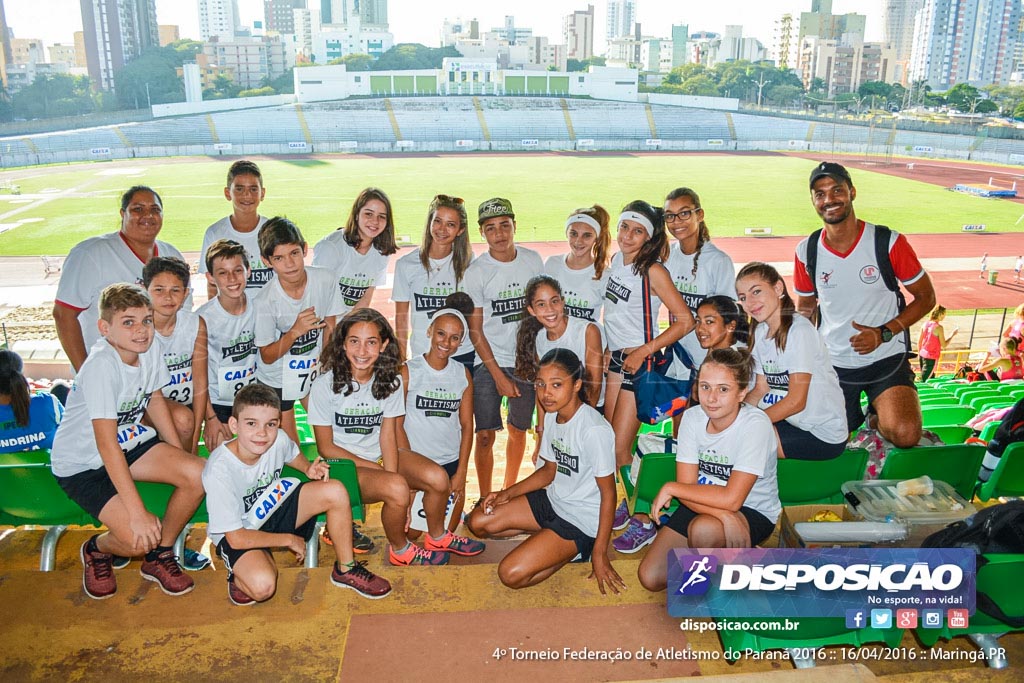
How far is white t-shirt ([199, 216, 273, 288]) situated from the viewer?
3.87 m

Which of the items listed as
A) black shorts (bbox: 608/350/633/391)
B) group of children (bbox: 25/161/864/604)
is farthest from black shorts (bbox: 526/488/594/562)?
black shorts (bbox: 608/350/633/391)

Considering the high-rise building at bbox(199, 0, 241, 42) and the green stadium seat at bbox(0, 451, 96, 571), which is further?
the high-rise building at bbox(199, 0, 241, 42)

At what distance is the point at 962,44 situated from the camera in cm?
1112

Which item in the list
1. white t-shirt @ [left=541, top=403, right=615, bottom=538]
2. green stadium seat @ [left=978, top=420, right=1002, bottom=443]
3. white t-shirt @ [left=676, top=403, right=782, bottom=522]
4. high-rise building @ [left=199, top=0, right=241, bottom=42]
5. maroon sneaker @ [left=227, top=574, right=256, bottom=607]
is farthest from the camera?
high-rise building @ [left=199, top=0, right=241, bottom=42]

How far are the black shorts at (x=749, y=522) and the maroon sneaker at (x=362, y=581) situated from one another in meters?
1.11

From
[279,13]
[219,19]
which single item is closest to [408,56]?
[279,13]

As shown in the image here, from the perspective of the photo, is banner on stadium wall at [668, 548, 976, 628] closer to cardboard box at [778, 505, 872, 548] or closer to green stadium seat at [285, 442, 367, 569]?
cardboard box at [778, 505, 872, 548]

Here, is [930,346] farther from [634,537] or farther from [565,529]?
[565,529]

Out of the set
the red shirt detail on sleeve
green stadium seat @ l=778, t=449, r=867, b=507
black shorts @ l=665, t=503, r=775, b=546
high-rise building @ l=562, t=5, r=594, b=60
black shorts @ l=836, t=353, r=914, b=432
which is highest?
high-rise building @ l=562, t=5, r=594, b=60

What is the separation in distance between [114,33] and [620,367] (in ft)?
29.6

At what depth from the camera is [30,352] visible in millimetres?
7797

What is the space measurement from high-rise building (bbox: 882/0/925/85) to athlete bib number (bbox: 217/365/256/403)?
291 inches

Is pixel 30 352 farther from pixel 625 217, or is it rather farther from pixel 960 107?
pixel 960 107

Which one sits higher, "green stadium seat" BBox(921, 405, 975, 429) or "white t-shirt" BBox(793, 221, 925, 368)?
"white t-shirt" BBox(793, 221, 925, 368)
